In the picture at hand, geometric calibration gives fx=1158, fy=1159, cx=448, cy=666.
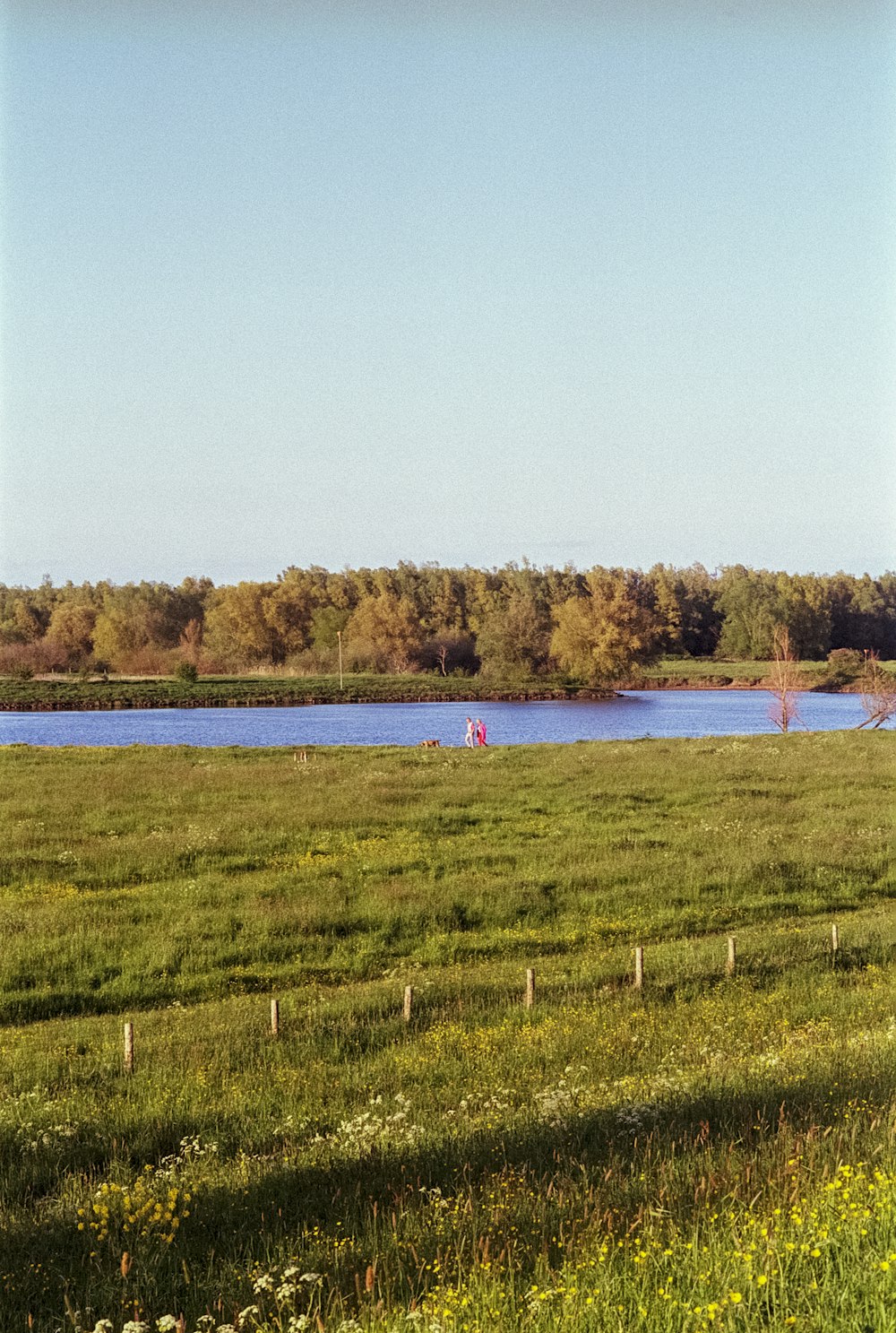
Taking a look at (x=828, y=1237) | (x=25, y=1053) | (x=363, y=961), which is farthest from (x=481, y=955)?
(x=828, y=1237)

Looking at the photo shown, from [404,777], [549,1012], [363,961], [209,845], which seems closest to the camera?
[549,1012]

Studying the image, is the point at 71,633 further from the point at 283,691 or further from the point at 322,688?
the point at 283,691

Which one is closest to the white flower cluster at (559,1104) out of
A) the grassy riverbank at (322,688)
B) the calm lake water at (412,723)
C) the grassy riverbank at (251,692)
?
the calm lake water at (412,723)

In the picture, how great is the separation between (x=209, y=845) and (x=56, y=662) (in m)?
158

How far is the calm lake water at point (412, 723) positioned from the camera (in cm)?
7944

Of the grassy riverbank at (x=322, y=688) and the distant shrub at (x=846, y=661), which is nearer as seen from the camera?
the grassy riverbank at (x=322, y=688)

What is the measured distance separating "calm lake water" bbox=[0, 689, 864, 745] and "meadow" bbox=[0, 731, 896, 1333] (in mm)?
34809

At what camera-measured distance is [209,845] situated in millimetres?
34750

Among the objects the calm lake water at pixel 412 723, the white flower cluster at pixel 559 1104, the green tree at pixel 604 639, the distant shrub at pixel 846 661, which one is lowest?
the calm lake water at pixel 412 723

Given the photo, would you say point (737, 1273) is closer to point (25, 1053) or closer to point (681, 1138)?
point (681, 1138)

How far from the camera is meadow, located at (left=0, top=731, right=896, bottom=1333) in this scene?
23.9 ft

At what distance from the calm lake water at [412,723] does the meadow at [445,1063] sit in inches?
1370

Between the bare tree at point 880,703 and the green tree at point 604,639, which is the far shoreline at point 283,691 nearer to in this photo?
the green tree at point 604,639

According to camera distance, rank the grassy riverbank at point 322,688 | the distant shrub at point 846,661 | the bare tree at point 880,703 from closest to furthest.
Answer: the bare tree at point 880,703 → the grassy riverbank at point 322,688 → the distant shrub at point 846,661
